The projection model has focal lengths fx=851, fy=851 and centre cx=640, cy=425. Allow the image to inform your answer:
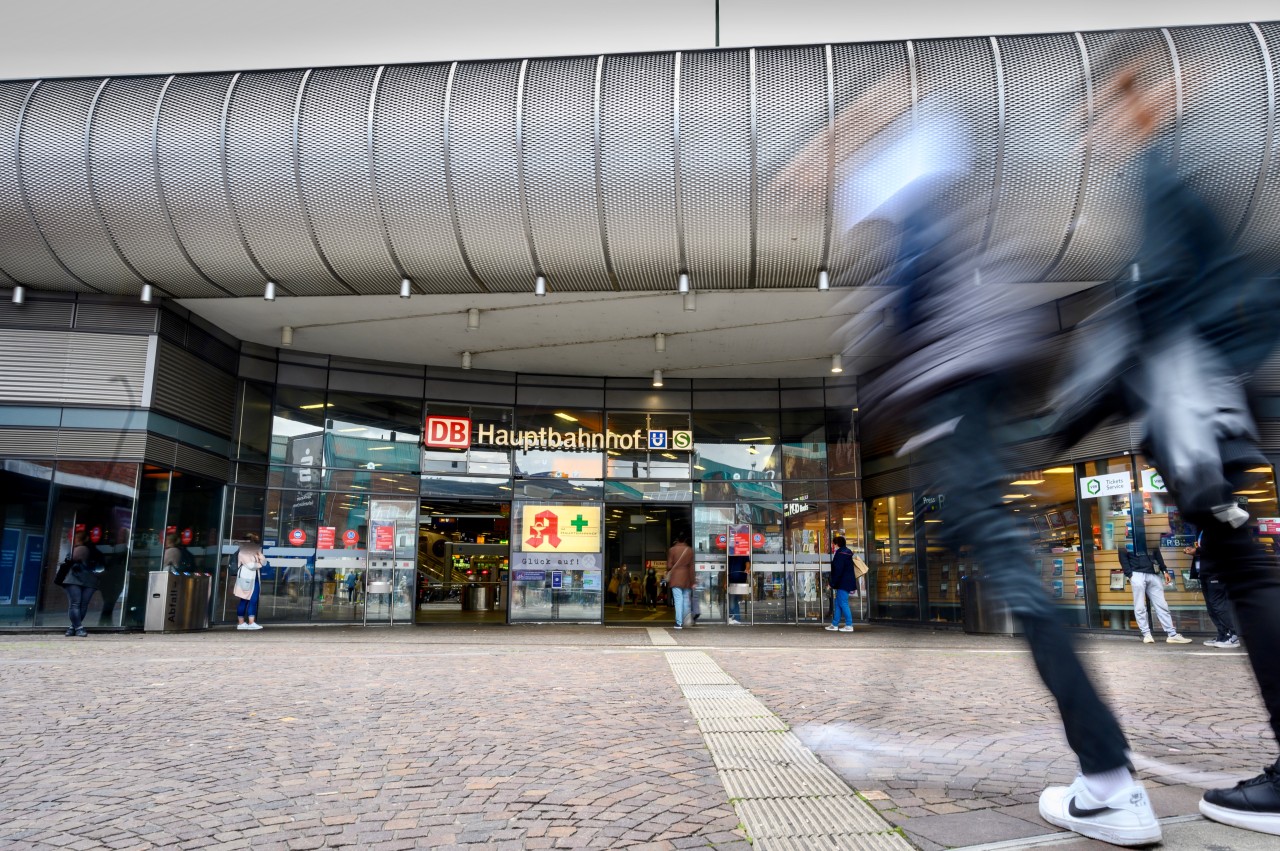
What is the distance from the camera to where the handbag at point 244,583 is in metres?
15.1

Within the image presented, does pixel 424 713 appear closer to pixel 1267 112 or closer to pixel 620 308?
pixel 620 308

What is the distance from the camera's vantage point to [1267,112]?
10750 millimetres

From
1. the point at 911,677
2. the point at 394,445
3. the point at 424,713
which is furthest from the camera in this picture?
the point at 394,445

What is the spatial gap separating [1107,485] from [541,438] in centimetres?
1084

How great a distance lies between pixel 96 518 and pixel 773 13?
13.1 meters

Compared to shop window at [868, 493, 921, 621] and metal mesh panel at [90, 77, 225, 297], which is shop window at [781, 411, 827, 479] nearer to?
shop window at [868, 493, 921, 621]

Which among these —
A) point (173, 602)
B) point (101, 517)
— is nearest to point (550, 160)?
point (101, 517)

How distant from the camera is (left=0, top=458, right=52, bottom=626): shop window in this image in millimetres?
13570

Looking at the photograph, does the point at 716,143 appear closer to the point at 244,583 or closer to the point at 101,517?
the point at 244,583

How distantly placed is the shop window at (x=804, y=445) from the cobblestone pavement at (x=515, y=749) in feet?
35.8

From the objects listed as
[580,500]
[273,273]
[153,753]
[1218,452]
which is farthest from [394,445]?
[1218,452]

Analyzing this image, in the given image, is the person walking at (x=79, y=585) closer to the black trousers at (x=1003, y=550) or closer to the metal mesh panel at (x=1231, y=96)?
the black trousers at (x=1003, y=550)

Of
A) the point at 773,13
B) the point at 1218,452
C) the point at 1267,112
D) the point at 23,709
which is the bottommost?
the point at 23,709

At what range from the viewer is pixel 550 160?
11.8m
